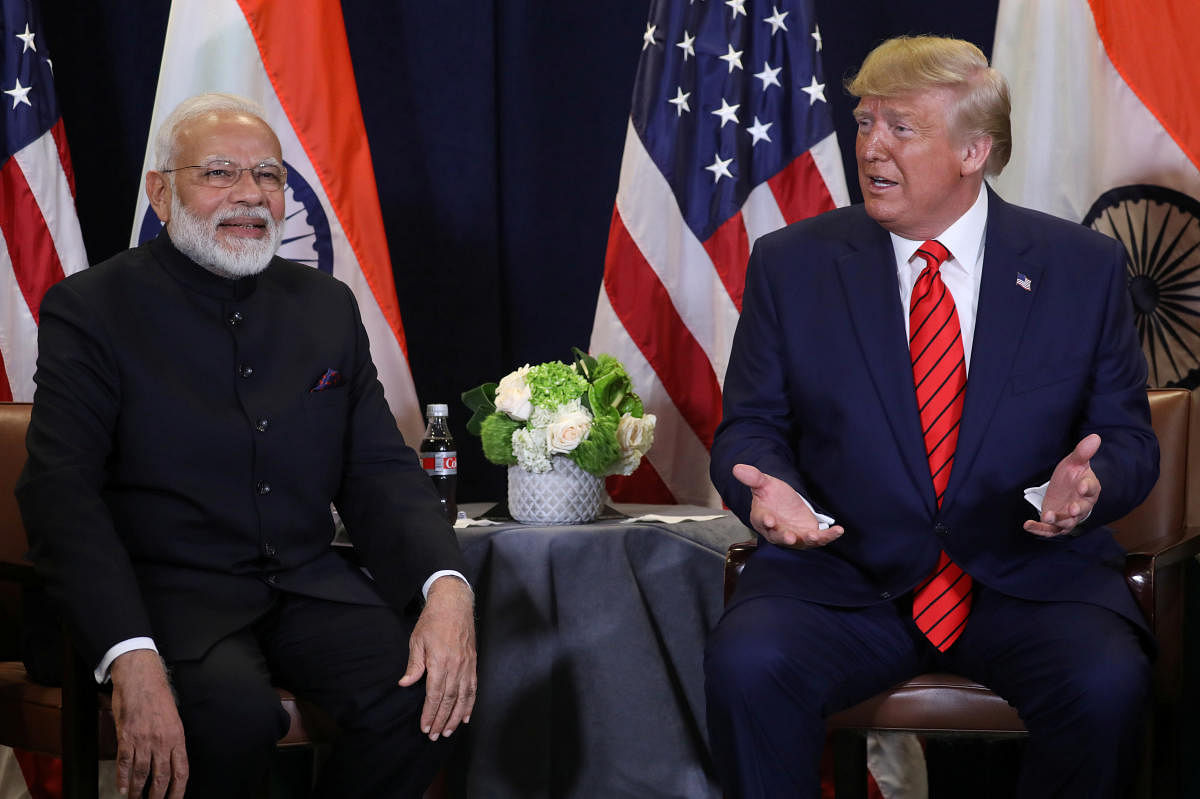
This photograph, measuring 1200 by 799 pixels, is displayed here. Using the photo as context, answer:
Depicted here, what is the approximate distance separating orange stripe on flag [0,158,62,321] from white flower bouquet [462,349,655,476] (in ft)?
4.17

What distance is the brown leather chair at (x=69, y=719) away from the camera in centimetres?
207

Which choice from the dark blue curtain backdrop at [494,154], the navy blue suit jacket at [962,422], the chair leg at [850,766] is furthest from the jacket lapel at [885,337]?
the dark blue curtain backdrop at [494,154]

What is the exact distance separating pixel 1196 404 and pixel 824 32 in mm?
1681

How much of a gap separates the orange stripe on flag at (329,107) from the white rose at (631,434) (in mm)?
845

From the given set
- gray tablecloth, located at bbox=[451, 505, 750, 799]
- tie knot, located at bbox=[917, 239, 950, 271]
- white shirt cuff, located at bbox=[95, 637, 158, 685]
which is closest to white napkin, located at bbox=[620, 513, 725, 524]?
gray tablecloth, located at bbox=[451, 505, 750, 799]

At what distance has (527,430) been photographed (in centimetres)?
289

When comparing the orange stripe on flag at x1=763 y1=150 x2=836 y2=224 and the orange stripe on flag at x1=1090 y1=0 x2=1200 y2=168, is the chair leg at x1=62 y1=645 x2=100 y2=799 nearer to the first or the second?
the orange stripe on flag at x1=763 y1=150 x2=836 y2=224

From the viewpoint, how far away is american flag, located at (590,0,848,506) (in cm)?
349

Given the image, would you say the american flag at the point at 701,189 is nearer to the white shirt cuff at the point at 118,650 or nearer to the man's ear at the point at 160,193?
the man's ear at the point at 160,193

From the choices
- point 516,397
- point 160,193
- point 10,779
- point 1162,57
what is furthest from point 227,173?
point 1162,57

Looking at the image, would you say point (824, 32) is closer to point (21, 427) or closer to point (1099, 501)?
point (1099, 501)

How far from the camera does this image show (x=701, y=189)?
3.50m

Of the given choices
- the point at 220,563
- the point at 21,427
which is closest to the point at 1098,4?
the point at 220,563

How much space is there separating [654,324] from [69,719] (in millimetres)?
1935
